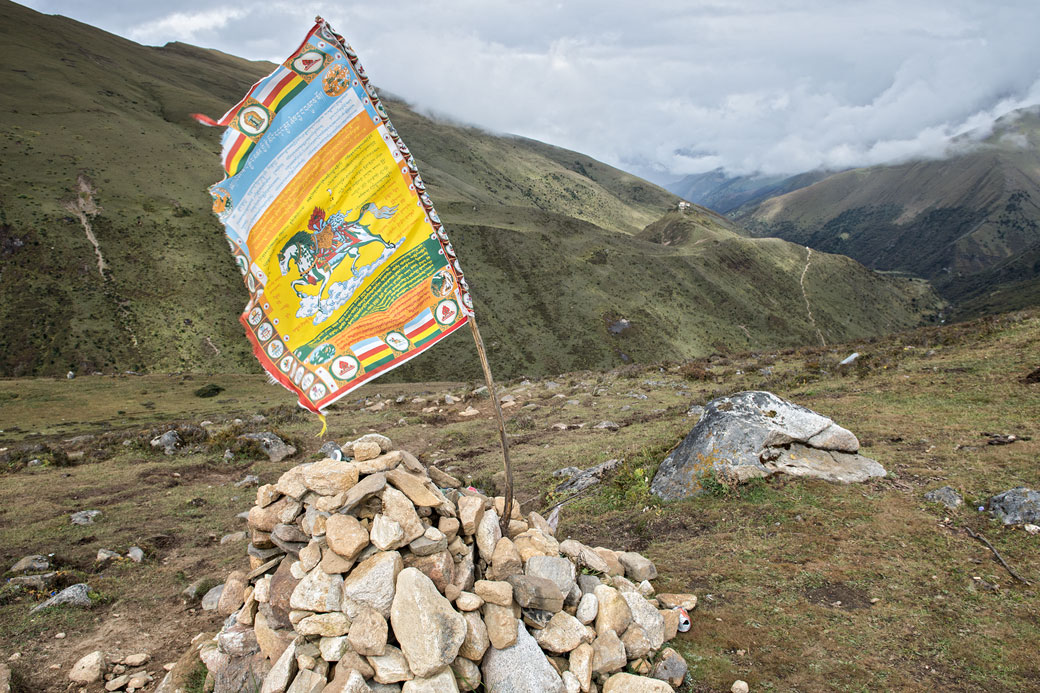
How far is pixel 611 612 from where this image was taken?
7543mm

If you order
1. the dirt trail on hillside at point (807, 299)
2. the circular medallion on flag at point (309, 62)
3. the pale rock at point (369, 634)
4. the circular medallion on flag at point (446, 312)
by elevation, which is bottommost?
the dirt trail on hillside at point (807, 299)

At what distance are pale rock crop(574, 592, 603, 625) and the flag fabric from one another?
15.6 ft

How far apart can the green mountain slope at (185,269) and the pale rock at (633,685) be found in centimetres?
7532

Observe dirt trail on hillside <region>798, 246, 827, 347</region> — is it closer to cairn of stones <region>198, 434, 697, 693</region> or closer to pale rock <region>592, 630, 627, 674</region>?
cairn of stones <region>198, 434, 697, 693</region>

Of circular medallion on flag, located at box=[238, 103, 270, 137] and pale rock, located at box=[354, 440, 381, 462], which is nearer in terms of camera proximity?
circular medallion on flag, located at box=[238, 103, 270, 137]

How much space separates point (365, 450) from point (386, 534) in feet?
6.06

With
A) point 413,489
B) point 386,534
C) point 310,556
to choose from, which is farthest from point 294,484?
point 386,534

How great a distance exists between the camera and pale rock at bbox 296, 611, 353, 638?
20.8 ft

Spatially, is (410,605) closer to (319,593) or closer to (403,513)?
(403,513)

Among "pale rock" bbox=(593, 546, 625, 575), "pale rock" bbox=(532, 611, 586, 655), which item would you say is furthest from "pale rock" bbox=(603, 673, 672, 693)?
"pale rock" bbox=(593, 546, 625, 575)

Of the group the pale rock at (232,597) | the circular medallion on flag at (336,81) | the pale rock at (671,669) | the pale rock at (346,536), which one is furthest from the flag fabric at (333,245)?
the pale rock at (671,669)

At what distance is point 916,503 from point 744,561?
4.61m

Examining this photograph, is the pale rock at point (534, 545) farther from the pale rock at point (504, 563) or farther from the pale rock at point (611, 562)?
the pale rock at point (611, 562)

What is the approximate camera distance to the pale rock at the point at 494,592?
22.8ft
